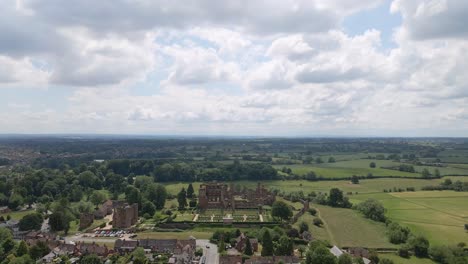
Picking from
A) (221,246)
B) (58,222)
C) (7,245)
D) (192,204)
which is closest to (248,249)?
(221,246)

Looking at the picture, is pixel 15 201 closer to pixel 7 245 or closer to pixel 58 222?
pixel 58 222

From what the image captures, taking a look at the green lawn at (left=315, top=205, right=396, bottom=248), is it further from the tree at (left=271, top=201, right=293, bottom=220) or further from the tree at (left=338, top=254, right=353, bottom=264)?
the tree at (left=338, top=254, right=353, bottom=264)

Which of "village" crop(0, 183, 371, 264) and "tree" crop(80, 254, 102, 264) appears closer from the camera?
"tree" crop(80, 254, 102, 264)

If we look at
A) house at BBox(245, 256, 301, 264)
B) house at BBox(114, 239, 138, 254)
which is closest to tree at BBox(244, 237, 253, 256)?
house at BBox(245, 256, 301, 264)

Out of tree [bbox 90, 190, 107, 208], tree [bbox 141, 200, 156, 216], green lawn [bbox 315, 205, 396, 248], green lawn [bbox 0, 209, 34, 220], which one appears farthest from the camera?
tree [bbox 90, 190, 107, 208]

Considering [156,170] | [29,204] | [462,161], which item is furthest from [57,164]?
[462,161]

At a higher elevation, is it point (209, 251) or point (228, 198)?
point (228, 198)
